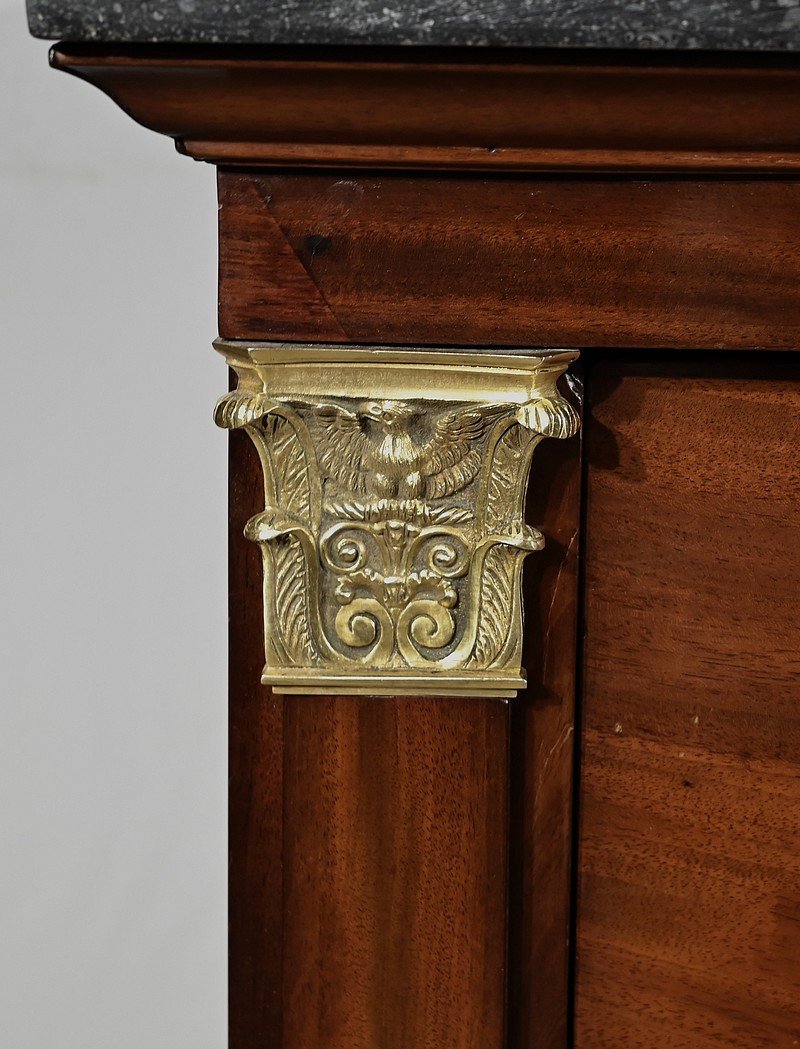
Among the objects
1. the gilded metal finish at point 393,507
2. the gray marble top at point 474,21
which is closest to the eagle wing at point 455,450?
the gilded metal finish at point 393,507

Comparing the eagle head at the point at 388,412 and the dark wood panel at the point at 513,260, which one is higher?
the dark wood panel at the point at 513,260

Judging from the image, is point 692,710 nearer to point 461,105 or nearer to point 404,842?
point 404,842

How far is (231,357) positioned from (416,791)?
0.17m

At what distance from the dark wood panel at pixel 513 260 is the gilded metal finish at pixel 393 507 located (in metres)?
0.01

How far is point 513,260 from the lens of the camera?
0.37 m

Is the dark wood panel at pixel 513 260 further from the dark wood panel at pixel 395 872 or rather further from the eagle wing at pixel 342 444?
the dark wood panel at pixel 395 872

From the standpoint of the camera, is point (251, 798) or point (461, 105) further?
point (251, 798)

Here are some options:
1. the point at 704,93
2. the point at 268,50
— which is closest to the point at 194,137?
the point at 268,50

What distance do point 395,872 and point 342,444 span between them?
16cm

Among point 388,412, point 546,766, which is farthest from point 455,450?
point 546,766

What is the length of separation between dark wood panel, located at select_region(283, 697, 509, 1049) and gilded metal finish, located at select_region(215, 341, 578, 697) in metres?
0.02

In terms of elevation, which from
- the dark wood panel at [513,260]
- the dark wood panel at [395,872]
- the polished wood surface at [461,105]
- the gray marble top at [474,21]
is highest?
the gray marble top at [474,21]

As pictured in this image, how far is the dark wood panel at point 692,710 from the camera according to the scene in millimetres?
393

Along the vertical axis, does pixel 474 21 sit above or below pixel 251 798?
above
